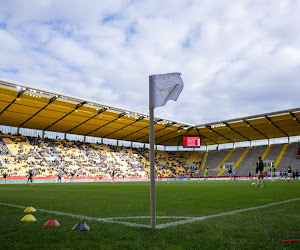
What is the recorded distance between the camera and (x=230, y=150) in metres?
65.4

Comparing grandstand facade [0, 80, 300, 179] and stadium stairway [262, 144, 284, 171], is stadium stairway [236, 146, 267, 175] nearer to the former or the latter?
grandstand facade [0, 80, 300, 179]

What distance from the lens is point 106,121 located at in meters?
45.5

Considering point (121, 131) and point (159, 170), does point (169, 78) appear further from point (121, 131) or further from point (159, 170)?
point (159, 170)

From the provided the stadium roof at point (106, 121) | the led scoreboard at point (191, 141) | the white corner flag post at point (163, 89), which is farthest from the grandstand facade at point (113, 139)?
the white corner flag post at point (163, 89)

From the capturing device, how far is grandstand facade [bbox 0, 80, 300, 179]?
3794 cm

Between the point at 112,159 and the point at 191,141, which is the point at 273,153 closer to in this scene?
the point at 191,141

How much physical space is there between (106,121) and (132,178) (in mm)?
11921

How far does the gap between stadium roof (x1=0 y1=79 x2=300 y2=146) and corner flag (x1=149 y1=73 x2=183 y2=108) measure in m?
29.2

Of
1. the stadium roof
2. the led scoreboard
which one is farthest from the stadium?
the led scoreboard

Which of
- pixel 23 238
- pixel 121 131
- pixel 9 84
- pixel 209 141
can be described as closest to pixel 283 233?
pixel 23 238

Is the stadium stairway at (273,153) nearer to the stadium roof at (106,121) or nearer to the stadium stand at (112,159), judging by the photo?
the stadium stand at (112,159)

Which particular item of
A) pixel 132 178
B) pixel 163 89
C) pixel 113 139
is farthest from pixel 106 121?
pixel 163 89

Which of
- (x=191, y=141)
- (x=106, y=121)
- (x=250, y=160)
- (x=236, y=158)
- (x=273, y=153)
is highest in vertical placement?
(x=106, y=121)

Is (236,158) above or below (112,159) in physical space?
above
